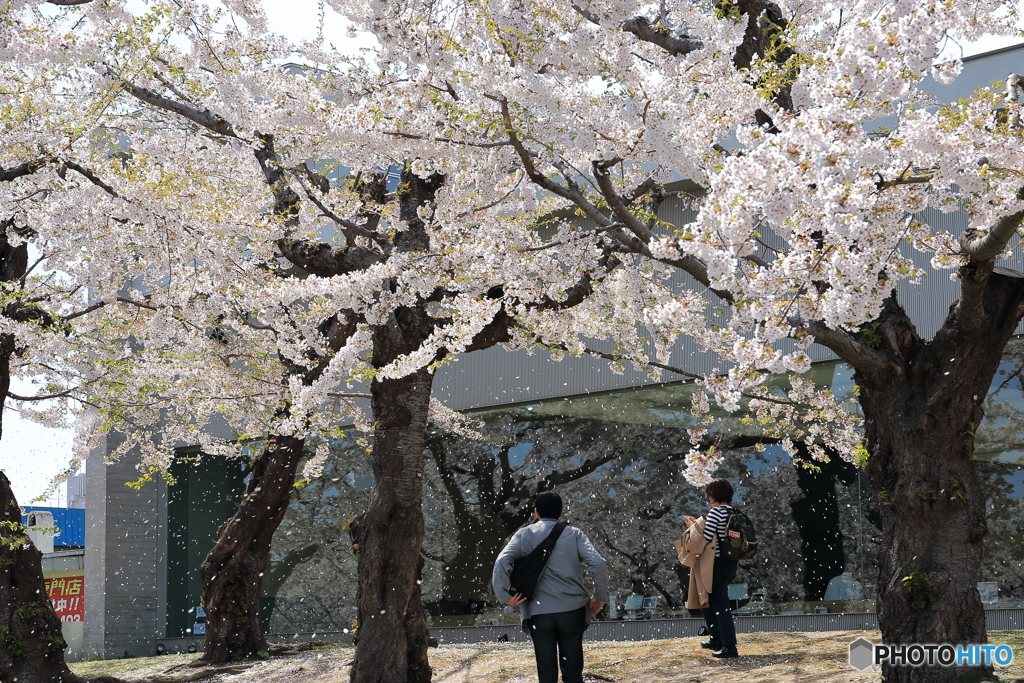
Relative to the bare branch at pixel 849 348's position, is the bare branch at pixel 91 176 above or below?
above

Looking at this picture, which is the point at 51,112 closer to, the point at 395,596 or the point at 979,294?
the point at 395,596

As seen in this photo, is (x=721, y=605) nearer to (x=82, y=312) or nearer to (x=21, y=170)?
(x=82, y=312)

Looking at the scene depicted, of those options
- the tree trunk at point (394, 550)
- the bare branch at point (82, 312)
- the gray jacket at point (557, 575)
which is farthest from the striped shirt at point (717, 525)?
the bare branch at point (82, 312)

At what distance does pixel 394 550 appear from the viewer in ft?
A: 26.5

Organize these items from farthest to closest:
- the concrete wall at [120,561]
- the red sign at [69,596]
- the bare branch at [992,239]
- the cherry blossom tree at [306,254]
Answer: the red sign at [69,596] → the concrete wall at [120,561] → the cherry blossom tree at [306,254] → the bare branch at [992,239]

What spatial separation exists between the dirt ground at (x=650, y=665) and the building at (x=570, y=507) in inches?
109

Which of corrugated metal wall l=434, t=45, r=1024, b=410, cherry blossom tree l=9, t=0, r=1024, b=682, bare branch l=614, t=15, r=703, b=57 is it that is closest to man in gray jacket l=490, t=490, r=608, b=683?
cherry blossom tree l=9, t=0, r=1024, b=682

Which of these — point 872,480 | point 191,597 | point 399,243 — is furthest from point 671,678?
point 191,597

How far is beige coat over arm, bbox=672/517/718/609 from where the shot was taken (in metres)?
7.51

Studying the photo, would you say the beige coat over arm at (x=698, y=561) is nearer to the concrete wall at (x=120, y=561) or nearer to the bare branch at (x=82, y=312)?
the bare branch at (x=82, y=312)

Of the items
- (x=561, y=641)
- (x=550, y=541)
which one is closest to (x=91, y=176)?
(x=550, y=541)

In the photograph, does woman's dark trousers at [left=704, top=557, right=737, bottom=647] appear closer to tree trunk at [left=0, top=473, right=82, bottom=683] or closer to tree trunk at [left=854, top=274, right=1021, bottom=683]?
tree trunk at [left=854, top=274, right=1021, bottom=683]

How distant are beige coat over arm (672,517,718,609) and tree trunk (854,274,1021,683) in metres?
1.43

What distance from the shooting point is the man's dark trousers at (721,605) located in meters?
7.50
